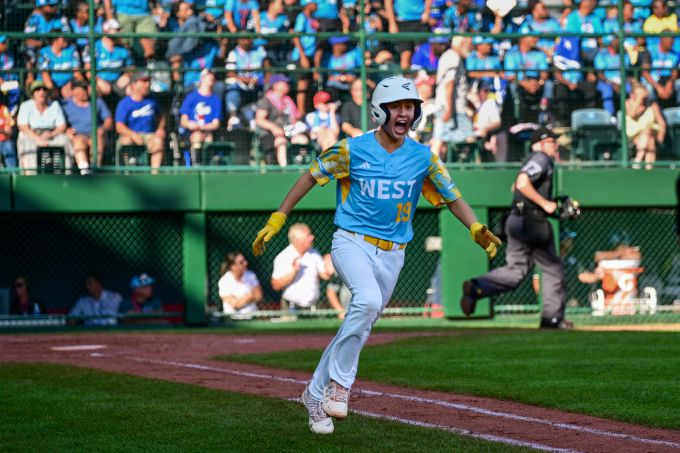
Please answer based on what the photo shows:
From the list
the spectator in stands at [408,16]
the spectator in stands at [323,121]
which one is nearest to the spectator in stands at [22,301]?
the spectator in stands at [323,121]

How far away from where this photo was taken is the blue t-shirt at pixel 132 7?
17625 mm

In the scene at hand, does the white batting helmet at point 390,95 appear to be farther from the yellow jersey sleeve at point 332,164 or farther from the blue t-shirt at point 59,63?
the blue t-shirt at point 59,63

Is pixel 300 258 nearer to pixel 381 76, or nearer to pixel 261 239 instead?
pixel 381 76

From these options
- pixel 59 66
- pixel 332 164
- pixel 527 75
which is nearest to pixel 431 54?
pixel 527 75

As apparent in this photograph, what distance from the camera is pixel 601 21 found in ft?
61.0

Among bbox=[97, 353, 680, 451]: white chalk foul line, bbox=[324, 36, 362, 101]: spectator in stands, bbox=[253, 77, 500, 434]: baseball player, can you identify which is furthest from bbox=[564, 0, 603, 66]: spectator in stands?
bbox=[253, 77, 500, 434]: baseball player

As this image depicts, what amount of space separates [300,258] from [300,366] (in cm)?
631

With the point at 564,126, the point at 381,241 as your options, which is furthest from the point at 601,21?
the point at 381,241

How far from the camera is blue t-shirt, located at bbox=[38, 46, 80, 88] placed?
17031mm

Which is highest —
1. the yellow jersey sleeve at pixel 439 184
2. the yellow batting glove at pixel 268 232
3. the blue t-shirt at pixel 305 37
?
the blue t-shirt at pixel 305 37

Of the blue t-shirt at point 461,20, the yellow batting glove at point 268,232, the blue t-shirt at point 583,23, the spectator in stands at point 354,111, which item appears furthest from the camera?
the blue t-shirt at point 583,23

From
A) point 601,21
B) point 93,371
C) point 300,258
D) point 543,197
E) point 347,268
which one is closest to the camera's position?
point 347,268

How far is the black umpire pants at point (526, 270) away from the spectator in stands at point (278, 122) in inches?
157

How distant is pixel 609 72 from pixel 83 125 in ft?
→ 24.6
